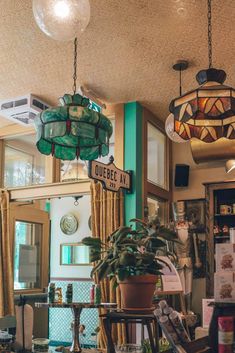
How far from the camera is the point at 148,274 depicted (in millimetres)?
2521

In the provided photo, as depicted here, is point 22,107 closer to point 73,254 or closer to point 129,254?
point 129,254

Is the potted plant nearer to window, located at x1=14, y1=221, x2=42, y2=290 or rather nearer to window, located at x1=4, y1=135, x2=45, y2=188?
window, located at x1=4, y1=135, x2=45, y2=188

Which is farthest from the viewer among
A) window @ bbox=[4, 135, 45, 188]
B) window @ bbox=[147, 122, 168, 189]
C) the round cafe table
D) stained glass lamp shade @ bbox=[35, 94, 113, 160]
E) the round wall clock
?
the round wall clock

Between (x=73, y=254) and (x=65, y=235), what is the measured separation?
36 centimetres

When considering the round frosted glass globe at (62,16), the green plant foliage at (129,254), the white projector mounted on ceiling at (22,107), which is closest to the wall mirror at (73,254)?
the white projector mounted on ceiling at (22,107)

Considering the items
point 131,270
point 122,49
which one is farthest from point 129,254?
point 122,49

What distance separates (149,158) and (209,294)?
179cm

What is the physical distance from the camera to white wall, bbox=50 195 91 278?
780 centimetres

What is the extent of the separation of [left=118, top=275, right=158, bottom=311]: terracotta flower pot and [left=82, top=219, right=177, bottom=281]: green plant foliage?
1.3 inches

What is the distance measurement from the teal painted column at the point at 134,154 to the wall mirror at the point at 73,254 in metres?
2.83

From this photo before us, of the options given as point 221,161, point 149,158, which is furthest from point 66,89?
point 221,161

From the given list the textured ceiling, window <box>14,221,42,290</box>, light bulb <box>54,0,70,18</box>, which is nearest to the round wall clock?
window <box>14,221,42,290</box>

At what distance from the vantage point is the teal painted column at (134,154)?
5234 millimetres

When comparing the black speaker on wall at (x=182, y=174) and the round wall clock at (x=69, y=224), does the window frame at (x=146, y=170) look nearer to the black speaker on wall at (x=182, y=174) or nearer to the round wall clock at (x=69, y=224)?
the black speaker on wall at (x=182, y=174)
